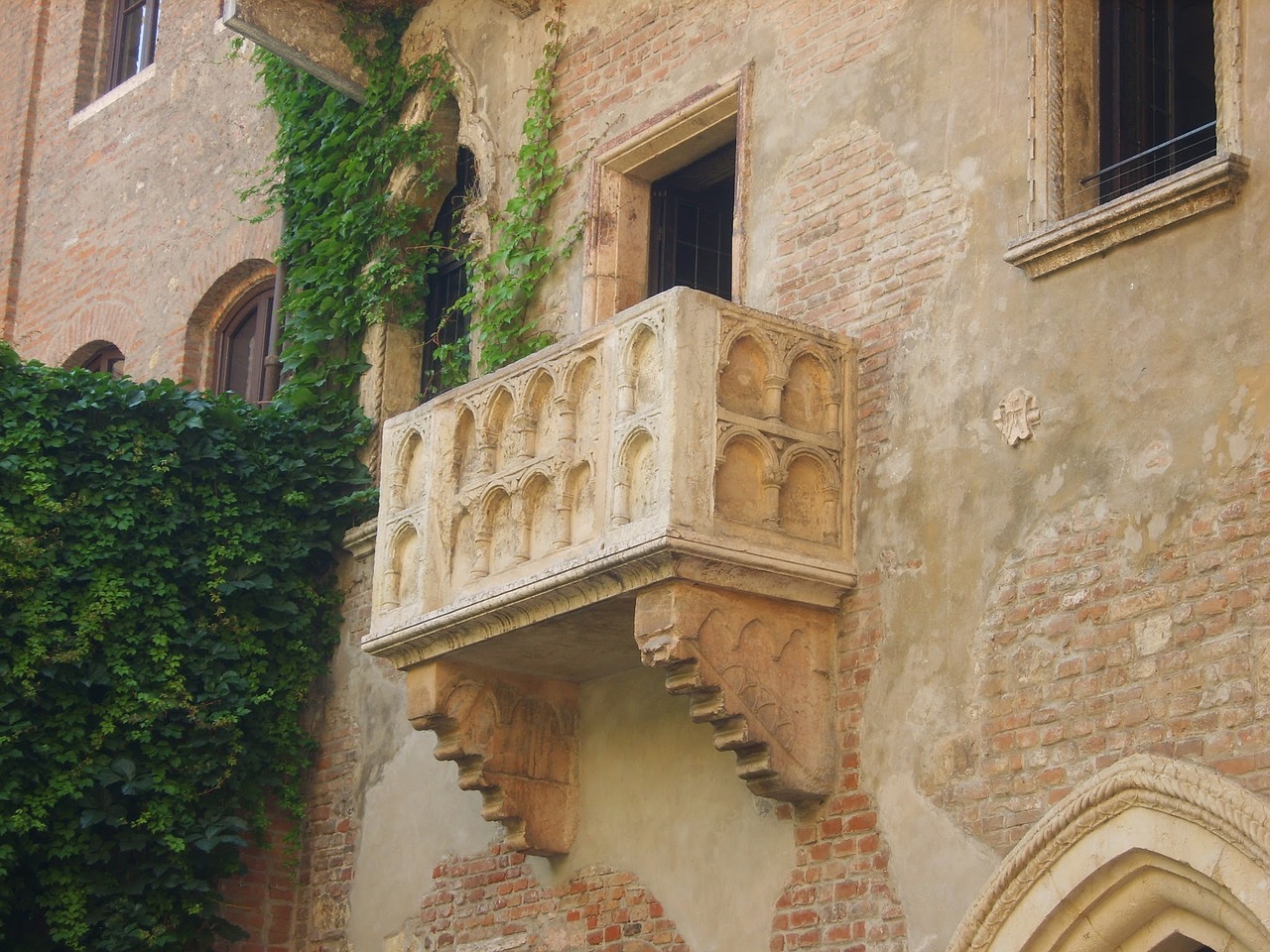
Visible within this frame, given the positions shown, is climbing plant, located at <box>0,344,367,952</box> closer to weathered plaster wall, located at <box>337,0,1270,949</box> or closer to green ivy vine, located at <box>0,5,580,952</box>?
green ivy vine, located at <box>0,5,580,952</box>

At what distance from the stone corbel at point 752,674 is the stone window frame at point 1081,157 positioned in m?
1.66

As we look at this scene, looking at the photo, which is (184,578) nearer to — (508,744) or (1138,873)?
(508,744)

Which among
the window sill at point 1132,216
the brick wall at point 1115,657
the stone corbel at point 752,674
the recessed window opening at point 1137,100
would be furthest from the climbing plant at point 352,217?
the brick wall at point 1115,657

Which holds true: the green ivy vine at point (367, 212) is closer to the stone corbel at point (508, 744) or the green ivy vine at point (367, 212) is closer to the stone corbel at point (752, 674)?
the stone corbel at point (508, 744)

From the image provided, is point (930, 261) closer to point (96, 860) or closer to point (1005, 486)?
point (1005, 486)

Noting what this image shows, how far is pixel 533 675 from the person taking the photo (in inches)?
401

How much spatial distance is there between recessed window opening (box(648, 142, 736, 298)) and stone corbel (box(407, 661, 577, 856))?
6.93ft

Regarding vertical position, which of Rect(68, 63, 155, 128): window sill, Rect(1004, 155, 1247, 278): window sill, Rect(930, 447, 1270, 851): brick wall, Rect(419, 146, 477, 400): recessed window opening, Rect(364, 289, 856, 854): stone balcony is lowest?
Rect(930, 447, 1270, 851): brick wall

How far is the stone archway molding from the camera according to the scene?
705 cm

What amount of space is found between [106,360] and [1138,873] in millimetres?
10016

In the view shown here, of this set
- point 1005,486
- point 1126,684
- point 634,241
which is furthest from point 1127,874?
point 634,241

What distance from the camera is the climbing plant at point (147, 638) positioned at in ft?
35.5

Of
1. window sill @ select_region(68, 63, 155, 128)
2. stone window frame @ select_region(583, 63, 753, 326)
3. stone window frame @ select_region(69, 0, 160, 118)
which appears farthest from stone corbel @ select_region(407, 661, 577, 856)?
stone window frame @ select_region(69, 0, 160, 118)

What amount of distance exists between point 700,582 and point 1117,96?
250 cm
